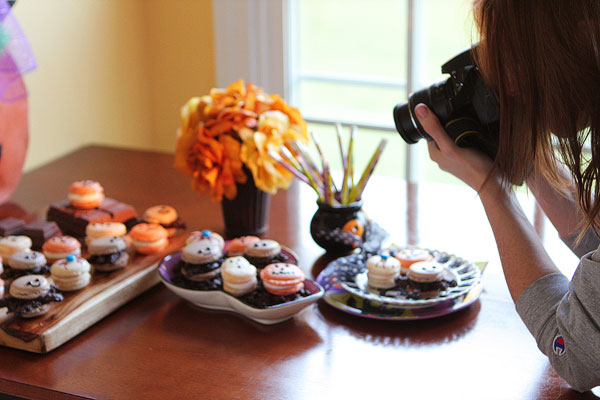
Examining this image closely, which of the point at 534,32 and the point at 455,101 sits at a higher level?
the point at 534,32

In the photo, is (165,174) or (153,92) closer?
(165,174)

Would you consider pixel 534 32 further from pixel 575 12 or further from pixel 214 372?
pixel 214 372

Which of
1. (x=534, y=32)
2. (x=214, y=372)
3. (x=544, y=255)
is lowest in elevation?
(x=214, y=372)

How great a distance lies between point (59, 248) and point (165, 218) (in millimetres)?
223

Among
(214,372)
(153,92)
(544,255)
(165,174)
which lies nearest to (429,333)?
(544,255)

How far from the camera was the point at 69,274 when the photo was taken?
3.76 ft

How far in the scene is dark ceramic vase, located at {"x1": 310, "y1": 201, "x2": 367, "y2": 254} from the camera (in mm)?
1325

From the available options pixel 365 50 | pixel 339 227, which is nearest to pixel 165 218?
pixel 339 227

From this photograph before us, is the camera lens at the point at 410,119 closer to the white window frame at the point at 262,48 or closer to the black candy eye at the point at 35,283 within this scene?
the black candy eye at the point at 35,283

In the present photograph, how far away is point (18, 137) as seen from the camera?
1633mm

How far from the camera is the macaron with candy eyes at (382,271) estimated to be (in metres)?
1.17

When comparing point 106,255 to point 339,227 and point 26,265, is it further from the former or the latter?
point 339,227

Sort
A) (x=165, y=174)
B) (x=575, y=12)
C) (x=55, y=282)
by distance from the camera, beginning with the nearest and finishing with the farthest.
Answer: (x=575, y=12) < (x=55, y=282) < (x=165, y=174)

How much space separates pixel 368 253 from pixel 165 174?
0.67 meters
